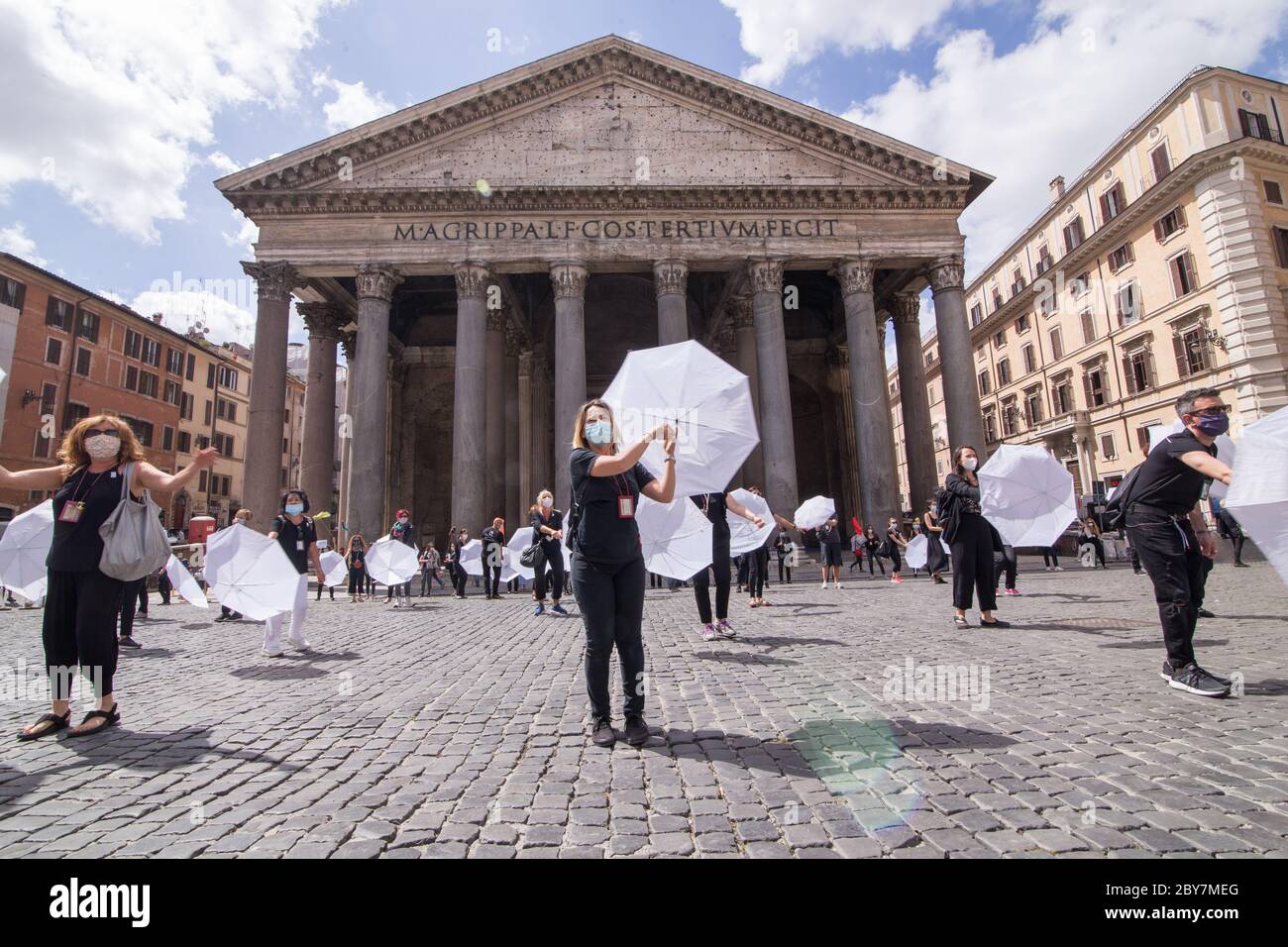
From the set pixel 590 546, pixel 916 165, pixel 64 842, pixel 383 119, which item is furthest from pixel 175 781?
pixel 916 165

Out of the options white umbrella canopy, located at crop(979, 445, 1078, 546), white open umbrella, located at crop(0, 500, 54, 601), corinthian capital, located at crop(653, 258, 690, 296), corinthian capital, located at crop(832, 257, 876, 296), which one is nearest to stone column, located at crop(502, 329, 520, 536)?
corinthian capital, located at crop(653, 258, 690, 296)

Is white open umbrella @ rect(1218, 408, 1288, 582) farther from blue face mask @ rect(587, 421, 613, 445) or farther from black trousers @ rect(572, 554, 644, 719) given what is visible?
blue face mask @ rect(587, 421, 613, 445)

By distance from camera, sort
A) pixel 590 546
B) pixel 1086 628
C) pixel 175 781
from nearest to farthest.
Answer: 1. pixel 175 781
2. pixel 590 546
3. pixel 1086 628

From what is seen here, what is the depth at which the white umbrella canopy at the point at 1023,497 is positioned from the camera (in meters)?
7.39

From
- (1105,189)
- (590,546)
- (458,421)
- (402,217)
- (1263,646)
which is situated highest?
→ (1105,189)

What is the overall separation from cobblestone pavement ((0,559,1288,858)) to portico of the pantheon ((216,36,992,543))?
47.1 feet

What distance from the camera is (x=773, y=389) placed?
20.9m

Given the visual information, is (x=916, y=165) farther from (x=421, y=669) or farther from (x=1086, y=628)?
(x=421, y=669)

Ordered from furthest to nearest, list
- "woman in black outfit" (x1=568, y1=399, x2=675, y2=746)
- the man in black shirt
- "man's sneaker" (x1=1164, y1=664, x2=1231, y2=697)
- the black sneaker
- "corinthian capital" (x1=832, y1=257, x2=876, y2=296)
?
"corinthian capital" (x1=832, y1=257, x2=876, y2=296), the man in black shirt, "man's sneaker" (x1=1164, y1=664, x2=1231, y2=697), "woman in black outfit" (x1=568, y1=399, x2=675, y2=746), the black sneaker

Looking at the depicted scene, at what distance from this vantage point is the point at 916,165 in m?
22.0

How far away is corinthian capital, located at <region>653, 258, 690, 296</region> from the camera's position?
832 inches
